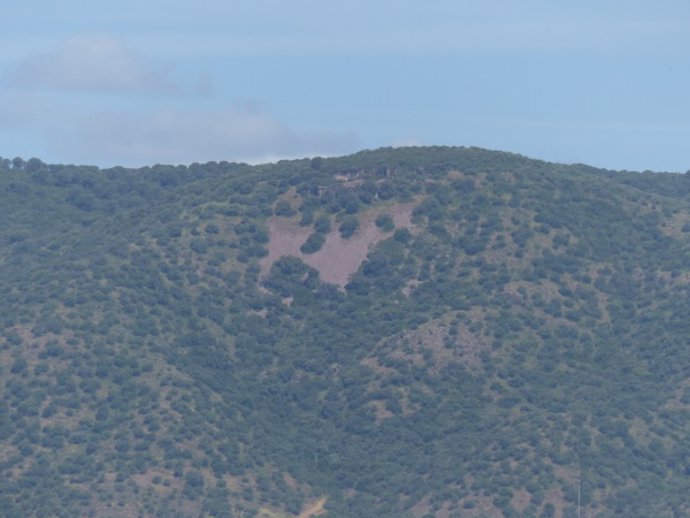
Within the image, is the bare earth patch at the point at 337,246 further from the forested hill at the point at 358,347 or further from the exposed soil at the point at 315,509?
the exposed soil at the point at 315,509

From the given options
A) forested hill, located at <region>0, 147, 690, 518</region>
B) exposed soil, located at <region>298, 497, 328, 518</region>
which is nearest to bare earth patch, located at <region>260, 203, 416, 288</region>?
forested hill, located at <region>0, 147, 690, 518</region>

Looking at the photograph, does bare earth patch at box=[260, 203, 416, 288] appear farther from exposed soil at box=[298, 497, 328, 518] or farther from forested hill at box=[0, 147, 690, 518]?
exposed soil at box=[298, 497, 328, 518]

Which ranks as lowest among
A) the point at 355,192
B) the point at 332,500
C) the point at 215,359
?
the point at 332,500

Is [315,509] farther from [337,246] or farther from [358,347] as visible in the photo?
[337,246]

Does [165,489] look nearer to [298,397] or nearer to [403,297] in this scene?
[298,397]

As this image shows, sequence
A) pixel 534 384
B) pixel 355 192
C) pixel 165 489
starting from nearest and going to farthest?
pixel 165 489 → pixel 534 384 → pixel 355 192

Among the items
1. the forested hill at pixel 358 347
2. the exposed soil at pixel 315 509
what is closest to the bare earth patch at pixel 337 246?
the forested hill at pixel 358 347

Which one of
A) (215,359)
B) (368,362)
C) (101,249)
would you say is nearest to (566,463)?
(368,362)
